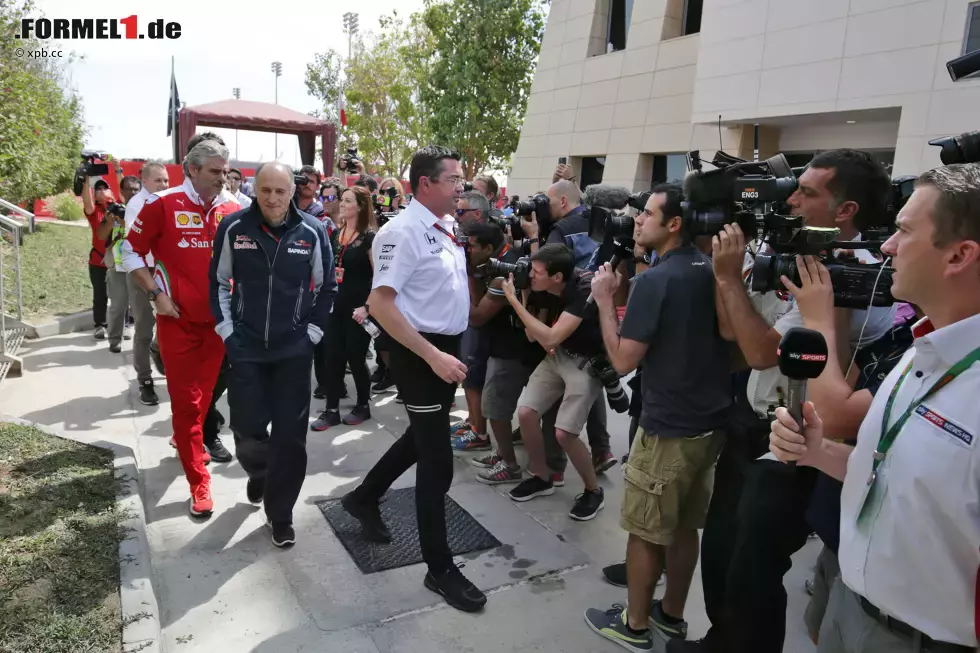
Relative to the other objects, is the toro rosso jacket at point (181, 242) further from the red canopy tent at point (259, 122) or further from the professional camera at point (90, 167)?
the red canopy tent at point (259, 122)

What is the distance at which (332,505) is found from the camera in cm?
431

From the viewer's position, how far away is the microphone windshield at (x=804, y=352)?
1551 millimetres

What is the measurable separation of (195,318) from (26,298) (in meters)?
7.51

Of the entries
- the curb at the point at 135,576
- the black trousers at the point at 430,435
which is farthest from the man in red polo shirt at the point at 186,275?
the black trousers at the point at 430,435

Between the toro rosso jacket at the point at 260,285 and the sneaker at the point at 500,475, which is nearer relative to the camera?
the toro rosso jacket at the point at 260,285

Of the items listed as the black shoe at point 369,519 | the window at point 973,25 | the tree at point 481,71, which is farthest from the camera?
the tree at point 481,71

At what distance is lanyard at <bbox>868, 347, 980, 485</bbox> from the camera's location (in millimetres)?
1442

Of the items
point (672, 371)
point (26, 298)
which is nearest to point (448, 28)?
point (26, 298)

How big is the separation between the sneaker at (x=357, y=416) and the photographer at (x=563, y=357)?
1.91m

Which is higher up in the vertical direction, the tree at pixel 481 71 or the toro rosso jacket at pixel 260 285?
the tree at pixel 481 71

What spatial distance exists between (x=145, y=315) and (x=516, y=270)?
4020mm

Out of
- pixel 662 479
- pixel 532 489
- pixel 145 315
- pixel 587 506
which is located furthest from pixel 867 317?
pixel 145 315

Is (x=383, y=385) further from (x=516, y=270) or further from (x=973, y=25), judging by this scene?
(x=973, y=25)

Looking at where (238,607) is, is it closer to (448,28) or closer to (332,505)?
(332,505)
